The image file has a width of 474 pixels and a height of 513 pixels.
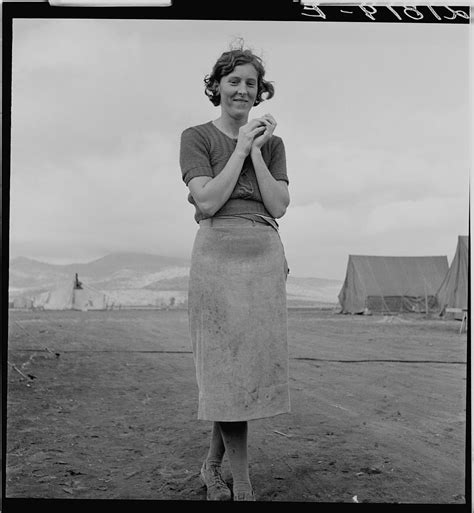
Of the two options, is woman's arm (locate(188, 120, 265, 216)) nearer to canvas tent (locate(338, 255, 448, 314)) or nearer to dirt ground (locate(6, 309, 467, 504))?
dirt ground (locate(6, 309, 467, 504))

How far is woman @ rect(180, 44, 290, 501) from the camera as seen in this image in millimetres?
2596

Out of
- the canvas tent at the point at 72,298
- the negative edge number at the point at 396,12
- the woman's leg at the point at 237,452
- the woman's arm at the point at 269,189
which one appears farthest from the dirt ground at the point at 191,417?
the negative edge number at the point at 396,12

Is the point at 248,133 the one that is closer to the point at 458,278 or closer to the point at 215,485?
the point at 458,278

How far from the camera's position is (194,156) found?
265 cm

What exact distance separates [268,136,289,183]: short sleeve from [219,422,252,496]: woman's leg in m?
0.97

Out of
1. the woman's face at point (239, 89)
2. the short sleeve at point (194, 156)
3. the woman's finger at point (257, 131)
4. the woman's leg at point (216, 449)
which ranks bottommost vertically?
the woman's leg at point (216, 449)

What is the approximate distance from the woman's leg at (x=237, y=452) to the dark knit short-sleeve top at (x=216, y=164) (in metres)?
0.81

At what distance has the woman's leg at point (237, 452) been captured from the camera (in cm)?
259

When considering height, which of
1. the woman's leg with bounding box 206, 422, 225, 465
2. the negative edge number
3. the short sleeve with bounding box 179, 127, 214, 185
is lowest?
the woman's leg with bounding box 206, 422, 225, 465

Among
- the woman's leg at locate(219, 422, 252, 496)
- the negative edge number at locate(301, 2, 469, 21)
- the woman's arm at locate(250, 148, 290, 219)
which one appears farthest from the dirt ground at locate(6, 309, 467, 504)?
the negative edge number at locate(301, 2, 469, 21)

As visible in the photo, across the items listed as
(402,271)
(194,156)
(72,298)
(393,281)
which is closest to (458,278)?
(402,271)

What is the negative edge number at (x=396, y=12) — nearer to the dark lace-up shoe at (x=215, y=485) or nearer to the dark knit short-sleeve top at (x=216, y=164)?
the dark knit short-sleeve top at (x=216, y=164)

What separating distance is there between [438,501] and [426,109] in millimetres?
1688

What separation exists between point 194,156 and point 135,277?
37.6 inches
